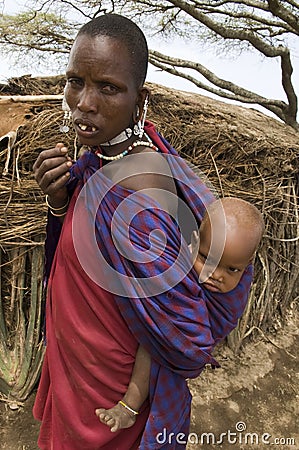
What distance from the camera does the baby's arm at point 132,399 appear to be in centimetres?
110

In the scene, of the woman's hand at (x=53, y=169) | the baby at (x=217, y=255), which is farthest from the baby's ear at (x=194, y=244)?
the woman's hand at (x=53, y=169)

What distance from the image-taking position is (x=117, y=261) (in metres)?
1.00

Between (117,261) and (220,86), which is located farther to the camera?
(220,86)

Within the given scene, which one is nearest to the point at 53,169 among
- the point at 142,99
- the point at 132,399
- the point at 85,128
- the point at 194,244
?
the point at 85,128

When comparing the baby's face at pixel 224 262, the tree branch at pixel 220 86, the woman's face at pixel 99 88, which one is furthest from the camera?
the tree branch at pixel 220 86

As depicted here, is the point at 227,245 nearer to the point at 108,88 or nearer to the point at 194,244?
the point at 194,244

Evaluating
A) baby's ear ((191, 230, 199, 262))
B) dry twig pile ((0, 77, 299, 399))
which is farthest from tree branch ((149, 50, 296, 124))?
baby's ear ((191, 230, 199, 262))

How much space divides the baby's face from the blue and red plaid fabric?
0.09ft

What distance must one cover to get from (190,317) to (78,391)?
1.31ft

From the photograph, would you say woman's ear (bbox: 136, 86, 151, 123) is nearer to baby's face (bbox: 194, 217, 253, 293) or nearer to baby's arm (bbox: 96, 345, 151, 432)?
baby's face (bbox: 194, 217, 253, 293)

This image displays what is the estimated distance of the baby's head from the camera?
1.03 meters

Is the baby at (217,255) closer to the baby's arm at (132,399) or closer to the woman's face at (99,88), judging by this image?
the baby's arm at (132,399)

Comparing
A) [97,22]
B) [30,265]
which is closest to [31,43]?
[30,265]

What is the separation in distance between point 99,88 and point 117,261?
1.29ft
